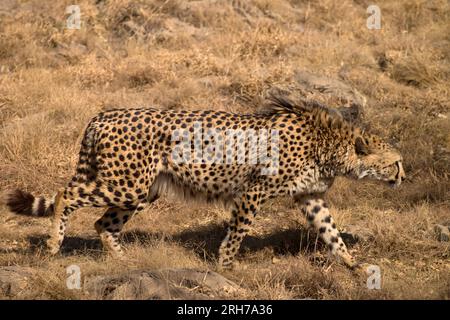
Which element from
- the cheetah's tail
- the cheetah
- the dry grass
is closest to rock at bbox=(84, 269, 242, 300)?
the dry grass

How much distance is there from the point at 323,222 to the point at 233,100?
3235mm

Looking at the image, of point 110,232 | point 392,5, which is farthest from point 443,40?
point 110,232

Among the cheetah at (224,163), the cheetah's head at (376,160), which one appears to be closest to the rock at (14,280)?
the cheetah at (224,163)

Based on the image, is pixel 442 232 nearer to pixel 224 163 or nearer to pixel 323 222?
pixel 323 222

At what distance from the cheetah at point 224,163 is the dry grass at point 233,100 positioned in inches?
14.4

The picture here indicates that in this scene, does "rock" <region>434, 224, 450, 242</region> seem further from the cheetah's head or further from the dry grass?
the cheetah's head

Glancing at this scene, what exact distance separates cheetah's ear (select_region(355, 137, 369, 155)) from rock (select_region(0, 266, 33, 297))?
2711mm

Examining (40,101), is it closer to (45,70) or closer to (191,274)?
(45,70)

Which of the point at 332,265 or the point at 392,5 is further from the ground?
the point at 392,5

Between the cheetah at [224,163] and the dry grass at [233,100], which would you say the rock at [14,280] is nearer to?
the dry grass at [233,100]

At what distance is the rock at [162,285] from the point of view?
16.3ft

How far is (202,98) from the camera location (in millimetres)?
9164
